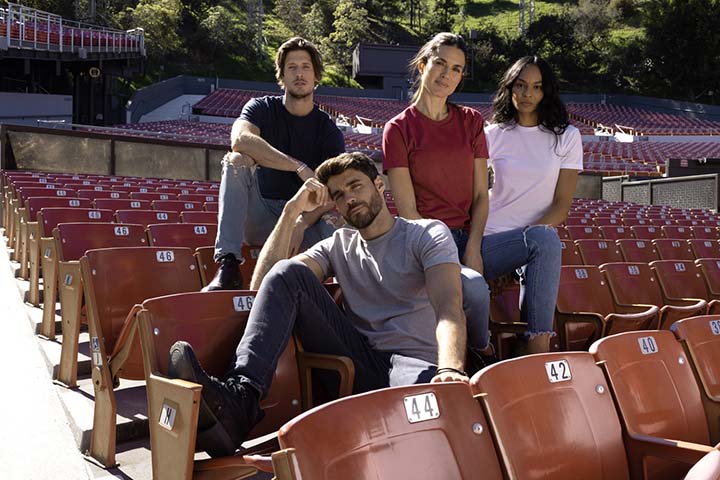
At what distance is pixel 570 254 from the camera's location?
5023 mm

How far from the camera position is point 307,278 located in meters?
2.24

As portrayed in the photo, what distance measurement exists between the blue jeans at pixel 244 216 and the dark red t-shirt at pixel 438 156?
0.50 meters

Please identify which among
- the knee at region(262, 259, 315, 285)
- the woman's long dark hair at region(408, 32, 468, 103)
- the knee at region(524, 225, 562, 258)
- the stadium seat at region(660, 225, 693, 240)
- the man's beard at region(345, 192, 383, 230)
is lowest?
the stadium seat at region(660, 225, 693, 240)

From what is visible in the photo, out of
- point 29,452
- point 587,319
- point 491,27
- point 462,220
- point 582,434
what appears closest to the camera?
point 582,434

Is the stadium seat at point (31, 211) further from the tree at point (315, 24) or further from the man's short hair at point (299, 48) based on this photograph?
the tree at point (315, 24)

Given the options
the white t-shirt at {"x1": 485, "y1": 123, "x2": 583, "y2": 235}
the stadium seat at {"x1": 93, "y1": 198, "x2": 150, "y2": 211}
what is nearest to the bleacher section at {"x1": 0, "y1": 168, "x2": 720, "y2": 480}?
the white t-shirt at {"x1": 485, "y1": 123, "x2": 583, "y2": 235}

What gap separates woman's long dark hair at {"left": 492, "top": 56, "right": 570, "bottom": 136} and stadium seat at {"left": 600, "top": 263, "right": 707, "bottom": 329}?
1.14m

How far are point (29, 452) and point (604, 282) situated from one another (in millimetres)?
2920

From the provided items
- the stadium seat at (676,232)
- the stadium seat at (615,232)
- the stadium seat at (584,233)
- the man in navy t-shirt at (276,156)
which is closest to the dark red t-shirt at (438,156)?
the man in navy t-shirt at (276,156)

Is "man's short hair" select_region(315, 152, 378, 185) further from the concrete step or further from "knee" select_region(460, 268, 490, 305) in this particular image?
the concrete step

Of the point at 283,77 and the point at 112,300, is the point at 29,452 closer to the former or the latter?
the point at 112,300

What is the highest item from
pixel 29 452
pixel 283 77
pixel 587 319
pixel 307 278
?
pixel 283 77

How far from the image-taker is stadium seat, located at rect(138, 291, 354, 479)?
180 cm

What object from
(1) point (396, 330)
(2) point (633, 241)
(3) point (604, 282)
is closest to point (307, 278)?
(1) point (396, 330)
